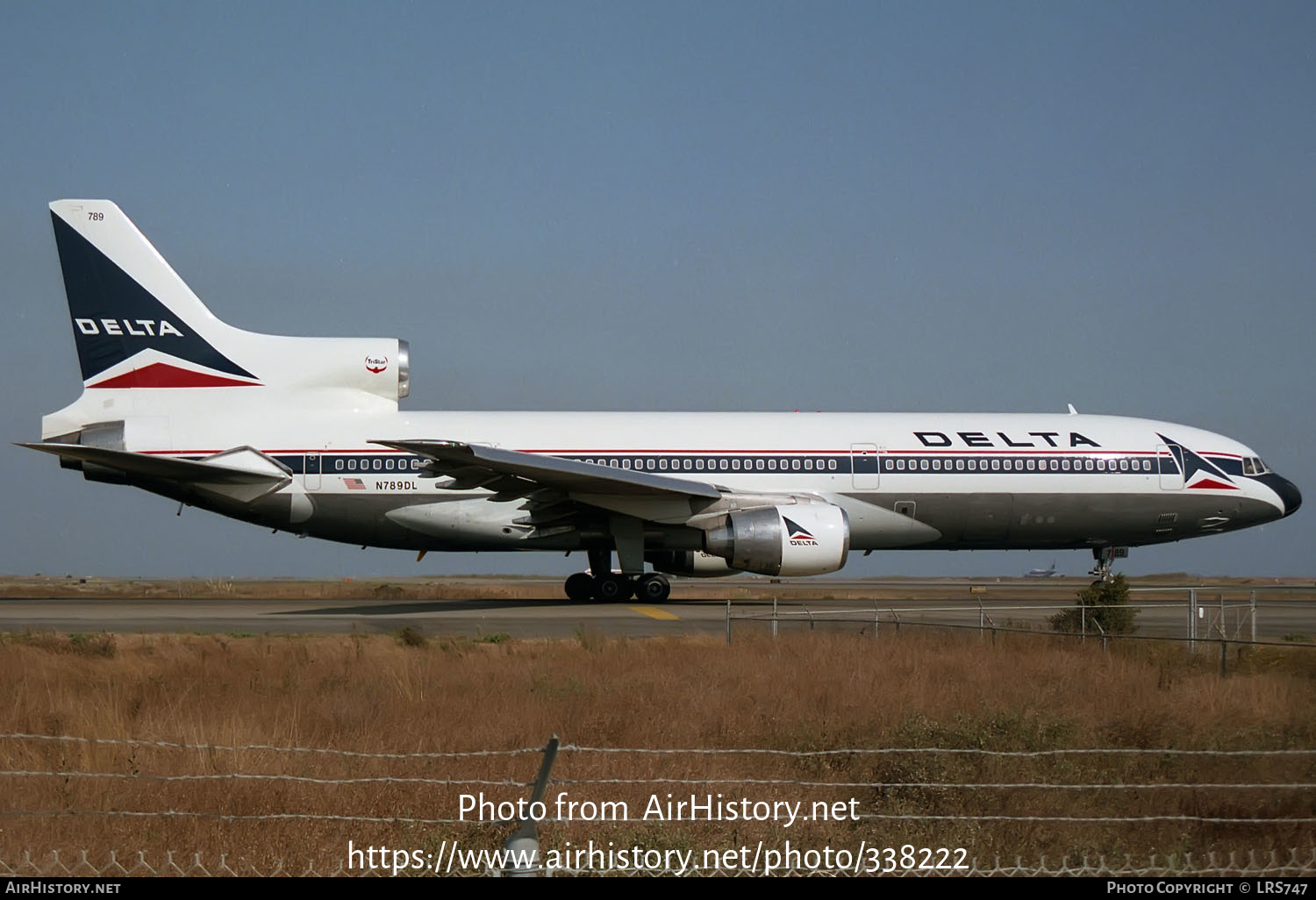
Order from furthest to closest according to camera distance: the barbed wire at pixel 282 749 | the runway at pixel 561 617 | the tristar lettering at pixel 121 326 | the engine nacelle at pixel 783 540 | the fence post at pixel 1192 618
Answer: the tristar lettering at pixel 121 326 < the engine nacelle at pixel 783 540 < the runway at pixel 561 617 < the fence post at pixel 1192 618 < the barbed wire at pixel 282 749

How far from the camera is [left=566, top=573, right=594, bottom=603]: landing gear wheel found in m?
24.8

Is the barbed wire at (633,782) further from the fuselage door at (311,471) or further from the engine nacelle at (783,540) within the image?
the fuselage door at (311,471)

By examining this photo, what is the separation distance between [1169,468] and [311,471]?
17.6m

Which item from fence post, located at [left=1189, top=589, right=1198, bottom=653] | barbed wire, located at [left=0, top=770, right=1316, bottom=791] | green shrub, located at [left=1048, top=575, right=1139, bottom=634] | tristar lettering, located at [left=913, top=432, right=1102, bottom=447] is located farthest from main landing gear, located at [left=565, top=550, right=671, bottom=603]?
barbed wire, located at [left=0, top=770, right=1316, bottom=791]

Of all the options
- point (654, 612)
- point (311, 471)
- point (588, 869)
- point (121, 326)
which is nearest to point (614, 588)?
point (654, 612)

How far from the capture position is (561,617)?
815 inches

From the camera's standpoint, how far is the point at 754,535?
71.5 feet

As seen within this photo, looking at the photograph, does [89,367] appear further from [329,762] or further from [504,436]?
[329,762]

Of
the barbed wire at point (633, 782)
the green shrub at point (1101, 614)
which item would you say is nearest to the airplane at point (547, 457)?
the green shrub at point (1101, 614)

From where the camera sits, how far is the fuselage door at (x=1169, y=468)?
25625 millimetres

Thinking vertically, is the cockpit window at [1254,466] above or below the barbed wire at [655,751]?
above

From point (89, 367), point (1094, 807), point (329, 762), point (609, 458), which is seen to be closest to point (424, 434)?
point (609, 458)

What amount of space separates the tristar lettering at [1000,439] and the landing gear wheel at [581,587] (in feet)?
24.2

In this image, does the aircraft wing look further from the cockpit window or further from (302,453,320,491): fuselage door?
the cockpit window
